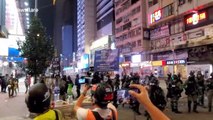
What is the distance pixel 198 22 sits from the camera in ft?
147

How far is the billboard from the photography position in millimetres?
18797

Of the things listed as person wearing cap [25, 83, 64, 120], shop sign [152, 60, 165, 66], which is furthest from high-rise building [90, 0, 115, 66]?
person wearing cap [25, 83, 64, 120]

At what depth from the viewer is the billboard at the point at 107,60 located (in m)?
18.8

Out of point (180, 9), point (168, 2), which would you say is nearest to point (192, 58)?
point (180, 9)

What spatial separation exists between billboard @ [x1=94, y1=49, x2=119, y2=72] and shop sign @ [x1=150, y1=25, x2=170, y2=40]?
3763cm

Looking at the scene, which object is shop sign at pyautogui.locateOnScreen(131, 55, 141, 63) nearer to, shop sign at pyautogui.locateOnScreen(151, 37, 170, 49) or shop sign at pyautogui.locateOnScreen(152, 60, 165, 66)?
shop sign at pyautogui.locateOnScreen(151, 37, 170, 49)

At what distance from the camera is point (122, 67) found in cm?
7238

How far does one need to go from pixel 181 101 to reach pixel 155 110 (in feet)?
68.2

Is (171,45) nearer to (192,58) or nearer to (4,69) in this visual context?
(192,58)

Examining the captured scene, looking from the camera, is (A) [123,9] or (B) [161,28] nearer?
(B) [161,28]

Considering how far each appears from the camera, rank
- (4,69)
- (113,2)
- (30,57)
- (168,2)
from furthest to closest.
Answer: (113,2), (168,2), (4,69), (30,57)

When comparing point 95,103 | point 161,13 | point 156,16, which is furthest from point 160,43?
point 95,103

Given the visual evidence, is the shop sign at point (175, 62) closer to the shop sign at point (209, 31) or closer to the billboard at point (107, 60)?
the shop sign at point (209, 31)

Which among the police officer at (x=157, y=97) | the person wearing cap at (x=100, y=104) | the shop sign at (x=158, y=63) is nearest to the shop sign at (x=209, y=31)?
the shop sign at (x=158, y=63)
